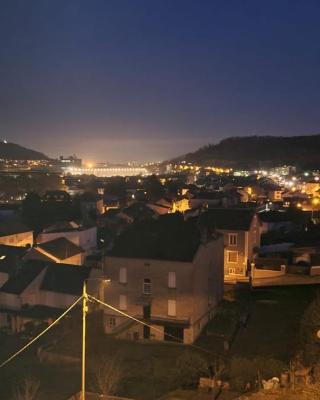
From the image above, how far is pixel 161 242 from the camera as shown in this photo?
1947 centimetres

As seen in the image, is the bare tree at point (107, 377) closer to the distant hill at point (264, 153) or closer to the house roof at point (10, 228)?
the house roof at point (10, 228)

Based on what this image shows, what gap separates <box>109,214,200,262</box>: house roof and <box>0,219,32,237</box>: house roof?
17.6 meters

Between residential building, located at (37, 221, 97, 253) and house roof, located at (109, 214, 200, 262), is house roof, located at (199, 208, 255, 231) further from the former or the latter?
residential building, located at (37, 221, 97, 253)

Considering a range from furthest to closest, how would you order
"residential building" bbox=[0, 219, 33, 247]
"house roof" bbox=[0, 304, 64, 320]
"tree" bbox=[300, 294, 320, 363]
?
1. "residential building" bbox=[0, 219, 33, 247]
2. "house roof" bbox=[0, 304, 64, 320]
3. "tree" bbox=[300, 294, 320, 363]

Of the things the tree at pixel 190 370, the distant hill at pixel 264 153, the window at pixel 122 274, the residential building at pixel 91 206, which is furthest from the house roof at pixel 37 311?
the distant hill at pixel 264 153

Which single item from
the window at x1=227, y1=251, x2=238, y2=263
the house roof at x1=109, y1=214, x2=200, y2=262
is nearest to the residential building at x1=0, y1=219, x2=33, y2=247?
the window at x1=227, y1=251, x2=238, y2=263

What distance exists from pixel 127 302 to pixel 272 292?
284 inches

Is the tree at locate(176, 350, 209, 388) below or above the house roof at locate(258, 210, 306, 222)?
below

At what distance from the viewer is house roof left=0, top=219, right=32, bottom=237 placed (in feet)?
116

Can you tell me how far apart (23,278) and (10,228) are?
1392cm

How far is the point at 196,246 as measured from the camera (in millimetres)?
18875

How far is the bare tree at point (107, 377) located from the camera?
13062 mm

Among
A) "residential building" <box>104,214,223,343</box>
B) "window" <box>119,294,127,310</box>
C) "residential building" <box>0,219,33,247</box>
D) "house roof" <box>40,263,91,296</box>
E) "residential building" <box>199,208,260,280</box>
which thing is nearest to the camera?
"residential building" <box>104,214,223,343</box>

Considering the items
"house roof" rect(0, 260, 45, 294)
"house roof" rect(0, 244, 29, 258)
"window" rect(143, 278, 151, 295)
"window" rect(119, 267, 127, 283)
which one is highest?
"window" rect(119, 267, 127, 283)
